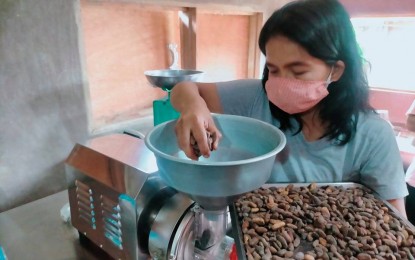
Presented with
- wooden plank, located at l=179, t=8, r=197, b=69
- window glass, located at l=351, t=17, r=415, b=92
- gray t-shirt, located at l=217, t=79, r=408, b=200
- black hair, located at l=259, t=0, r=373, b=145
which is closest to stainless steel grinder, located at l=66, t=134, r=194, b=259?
gray t-shirt, located at l=217, t=79, r=408, b=200

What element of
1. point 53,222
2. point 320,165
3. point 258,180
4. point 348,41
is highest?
point 348,41

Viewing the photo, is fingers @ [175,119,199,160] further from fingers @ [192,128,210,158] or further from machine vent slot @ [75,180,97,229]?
machine vent slot @ [75,180,97,229]

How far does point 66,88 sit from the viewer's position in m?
1.27

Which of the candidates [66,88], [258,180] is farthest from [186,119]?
[66,88]

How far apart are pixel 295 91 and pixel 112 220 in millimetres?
563

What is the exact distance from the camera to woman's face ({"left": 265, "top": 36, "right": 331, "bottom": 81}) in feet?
2.48

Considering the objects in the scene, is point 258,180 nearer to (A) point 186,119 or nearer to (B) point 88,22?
(A) point 186,119

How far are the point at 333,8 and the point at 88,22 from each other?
1.18 m

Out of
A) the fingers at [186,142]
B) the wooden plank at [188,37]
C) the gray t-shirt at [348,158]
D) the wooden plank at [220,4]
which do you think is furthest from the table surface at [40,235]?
the wooden plank at [188,37]

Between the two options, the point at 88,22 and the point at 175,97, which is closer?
the point at 175,97

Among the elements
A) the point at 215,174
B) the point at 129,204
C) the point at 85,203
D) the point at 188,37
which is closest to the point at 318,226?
the point at 215,174

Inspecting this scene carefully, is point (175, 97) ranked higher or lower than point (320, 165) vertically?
higher

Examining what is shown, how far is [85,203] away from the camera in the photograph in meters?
0.78

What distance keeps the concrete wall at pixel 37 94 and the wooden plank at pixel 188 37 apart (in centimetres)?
70
